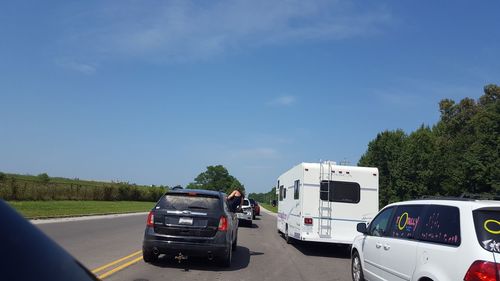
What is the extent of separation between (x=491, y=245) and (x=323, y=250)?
40.7 ft

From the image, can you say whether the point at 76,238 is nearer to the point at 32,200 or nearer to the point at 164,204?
the point at 164,204

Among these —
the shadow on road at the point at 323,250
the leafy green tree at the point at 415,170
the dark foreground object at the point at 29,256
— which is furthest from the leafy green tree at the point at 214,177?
the dark foreground object at the point at 29,256

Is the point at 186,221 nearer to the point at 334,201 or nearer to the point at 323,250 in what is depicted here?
the point at 334,201

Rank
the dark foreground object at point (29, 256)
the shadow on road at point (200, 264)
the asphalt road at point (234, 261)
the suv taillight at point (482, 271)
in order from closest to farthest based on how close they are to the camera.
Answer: the dark foreground object at point (29, 256) < the suv taillight at point (482, 271) < the asphalt road at point (234, 261) < the shadow on road at point (200, 264)

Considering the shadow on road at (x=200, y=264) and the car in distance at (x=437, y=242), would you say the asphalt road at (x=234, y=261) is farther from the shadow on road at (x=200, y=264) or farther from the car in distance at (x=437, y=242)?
the car in distance at (x=437, y=242)

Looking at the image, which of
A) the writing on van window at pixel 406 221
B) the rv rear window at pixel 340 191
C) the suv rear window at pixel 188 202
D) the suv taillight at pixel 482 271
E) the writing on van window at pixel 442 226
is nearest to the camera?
the suv taillight at pixel 482 271

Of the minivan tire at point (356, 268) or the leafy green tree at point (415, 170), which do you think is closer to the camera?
the minivan tire at point (356, 268)

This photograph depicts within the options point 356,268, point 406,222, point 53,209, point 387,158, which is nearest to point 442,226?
point 406,222

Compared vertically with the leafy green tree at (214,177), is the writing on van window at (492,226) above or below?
below

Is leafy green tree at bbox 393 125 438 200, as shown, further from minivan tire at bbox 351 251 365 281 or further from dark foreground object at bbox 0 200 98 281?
dark foreground object at bbox 0 200 98 281

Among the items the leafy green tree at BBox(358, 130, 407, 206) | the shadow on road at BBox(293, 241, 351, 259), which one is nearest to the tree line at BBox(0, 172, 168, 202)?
the shadow on road at BBox(293, 241, 351, 259)

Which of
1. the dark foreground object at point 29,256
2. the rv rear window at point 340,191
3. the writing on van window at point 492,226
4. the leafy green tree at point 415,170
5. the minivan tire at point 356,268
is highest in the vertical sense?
the leafy green tree at point 415,170

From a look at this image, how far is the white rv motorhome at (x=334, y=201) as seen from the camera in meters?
15.9

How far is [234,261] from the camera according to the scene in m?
12.8
